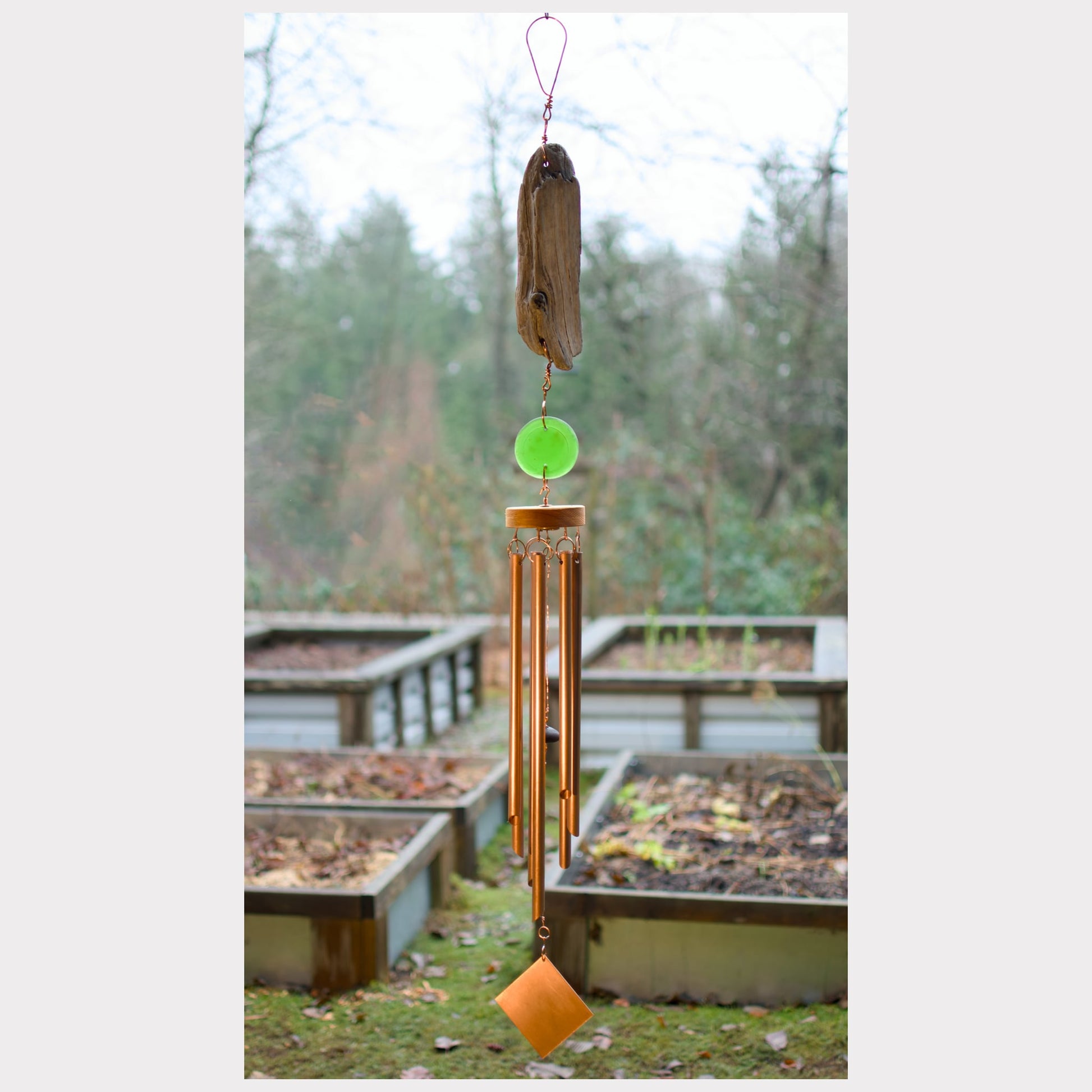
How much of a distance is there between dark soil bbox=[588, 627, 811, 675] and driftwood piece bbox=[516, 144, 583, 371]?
3641 mm

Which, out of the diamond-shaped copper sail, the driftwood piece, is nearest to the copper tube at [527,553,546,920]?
the diamond-shaped copper sail

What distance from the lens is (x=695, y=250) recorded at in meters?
8.70

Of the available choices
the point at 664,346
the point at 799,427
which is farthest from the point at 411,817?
the point at 664,346

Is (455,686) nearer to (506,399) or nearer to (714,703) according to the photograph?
(714,703)

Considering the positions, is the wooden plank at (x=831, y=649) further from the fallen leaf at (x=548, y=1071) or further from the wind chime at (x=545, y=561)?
the wind chime at (x=545, y=561)

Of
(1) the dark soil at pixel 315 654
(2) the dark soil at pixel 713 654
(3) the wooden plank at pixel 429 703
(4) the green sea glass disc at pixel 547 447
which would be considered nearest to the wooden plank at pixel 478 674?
(1) the dark soil at pixel 315 654

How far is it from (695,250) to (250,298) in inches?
157

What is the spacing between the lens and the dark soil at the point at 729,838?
10.3 ft

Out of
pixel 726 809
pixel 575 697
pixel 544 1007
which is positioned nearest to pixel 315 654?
pixel 726 809

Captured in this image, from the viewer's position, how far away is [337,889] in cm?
304

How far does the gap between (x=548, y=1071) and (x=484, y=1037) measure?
236 mm

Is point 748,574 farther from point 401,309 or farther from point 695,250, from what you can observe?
point 401,309

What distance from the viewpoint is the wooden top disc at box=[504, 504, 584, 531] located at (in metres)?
1.85

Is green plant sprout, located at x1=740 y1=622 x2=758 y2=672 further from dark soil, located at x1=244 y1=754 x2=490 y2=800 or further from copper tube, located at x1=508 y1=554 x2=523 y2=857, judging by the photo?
copper tube, located at x1=508 y1=554 x2=523 y2=857
